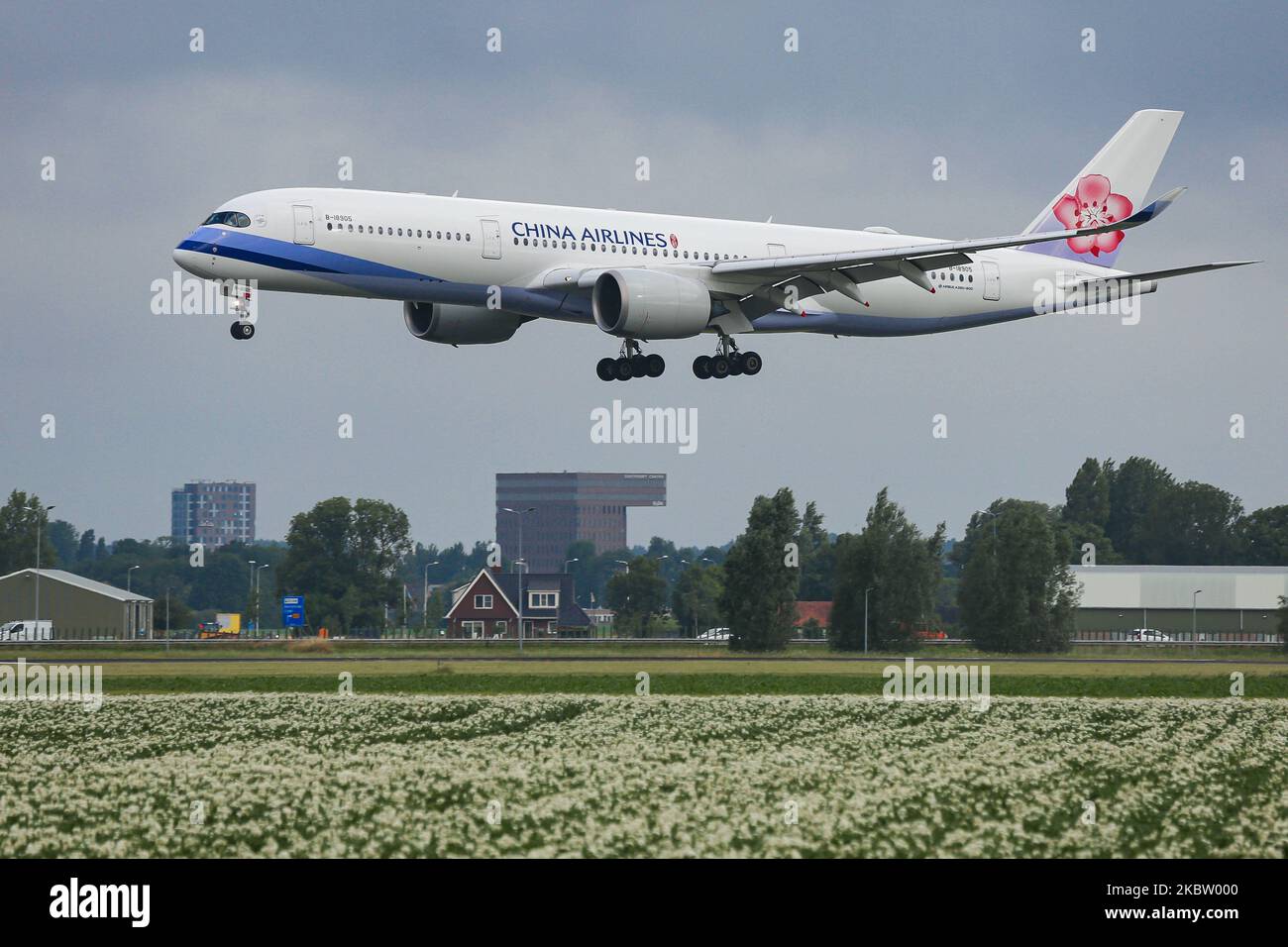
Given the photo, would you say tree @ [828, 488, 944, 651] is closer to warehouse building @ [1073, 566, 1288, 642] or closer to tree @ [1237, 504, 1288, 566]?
warehouse building @ [1073, 566, 1288, 642]

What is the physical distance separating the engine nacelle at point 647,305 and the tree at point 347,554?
7277 centimetres

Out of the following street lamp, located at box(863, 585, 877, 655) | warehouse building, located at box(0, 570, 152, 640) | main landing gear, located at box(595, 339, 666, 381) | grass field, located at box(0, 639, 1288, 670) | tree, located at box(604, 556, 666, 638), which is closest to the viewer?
main landing gear, located at box(595, 339, 666, 381)

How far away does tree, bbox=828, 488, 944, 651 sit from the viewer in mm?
81312

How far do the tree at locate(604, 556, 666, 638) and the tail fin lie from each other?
76946 mm

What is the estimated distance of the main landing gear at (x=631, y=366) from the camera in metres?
51.0

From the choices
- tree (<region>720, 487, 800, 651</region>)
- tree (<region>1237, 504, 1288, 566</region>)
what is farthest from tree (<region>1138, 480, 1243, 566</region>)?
tree (<region>720, 487, 800, 651</region>)

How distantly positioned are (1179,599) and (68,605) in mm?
66907

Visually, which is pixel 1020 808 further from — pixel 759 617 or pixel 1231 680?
pixel 759 617

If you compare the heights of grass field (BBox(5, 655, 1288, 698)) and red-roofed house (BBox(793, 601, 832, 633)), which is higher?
red-roofed house (BBox(793, 601, 832, 633))

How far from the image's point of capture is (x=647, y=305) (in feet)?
154

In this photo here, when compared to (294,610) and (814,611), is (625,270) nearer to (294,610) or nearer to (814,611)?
(294,610)
